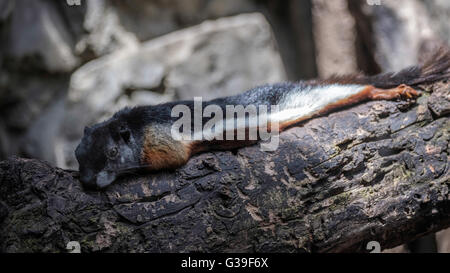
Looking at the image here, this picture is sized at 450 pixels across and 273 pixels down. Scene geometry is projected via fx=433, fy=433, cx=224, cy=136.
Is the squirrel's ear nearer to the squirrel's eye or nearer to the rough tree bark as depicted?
the squirrel's eye

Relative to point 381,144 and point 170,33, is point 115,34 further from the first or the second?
point 381,144

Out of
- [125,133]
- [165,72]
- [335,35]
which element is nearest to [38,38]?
[165,72]

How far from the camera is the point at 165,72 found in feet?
17.6

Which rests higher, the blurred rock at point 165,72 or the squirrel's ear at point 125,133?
the blurred rock at point 165,72

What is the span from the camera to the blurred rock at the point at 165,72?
5.34 m

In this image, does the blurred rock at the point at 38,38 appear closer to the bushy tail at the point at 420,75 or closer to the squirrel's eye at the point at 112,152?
the squirrel's eye at the point at 112,152

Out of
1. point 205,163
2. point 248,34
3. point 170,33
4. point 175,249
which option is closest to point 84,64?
point 170,33

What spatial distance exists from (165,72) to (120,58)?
22.8 inches

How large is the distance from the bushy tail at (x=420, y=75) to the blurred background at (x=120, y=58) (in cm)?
186

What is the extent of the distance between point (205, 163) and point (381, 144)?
114 centimetres

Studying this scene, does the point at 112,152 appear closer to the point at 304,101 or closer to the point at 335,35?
the point at 304,101

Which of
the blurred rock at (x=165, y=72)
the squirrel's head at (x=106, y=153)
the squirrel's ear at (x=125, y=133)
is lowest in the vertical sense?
the squirrel's head at (x=106, y=153)

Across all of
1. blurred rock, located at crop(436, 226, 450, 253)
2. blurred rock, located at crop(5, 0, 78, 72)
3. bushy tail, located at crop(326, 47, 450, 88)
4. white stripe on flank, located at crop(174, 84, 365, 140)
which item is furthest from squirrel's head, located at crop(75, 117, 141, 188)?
blurred rock, located at crop(436, 226, 450, 253)

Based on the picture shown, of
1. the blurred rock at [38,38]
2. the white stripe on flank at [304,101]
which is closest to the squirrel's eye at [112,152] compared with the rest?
the white stripe on flank at [304,101]
